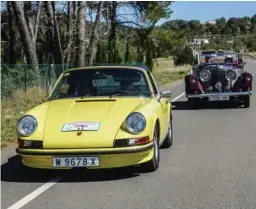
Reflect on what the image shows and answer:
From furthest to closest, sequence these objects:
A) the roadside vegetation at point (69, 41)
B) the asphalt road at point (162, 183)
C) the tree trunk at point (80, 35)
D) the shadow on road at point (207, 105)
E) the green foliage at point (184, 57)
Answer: the green foliage at point (184, 57) < the tree trunk at point (80, 35) < the roadside vegetation at point (69, 41) < the shadow on road at point (207, 105) < the asphalt road at point (162, 183)

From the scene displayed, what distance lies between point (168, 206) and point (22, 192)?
1783 mm

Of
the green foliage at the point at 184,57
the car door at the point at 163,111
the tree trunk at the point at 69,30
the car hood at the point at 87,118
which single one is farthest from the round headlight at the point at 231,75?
the green foliage at the point at 184,57

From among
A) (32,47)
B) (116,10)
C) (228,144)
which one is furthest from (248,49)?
(228,144)

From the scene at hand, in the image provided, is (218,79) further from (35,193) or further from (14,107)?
(35,193)

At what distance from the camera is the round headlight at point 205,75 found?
49.6 feet

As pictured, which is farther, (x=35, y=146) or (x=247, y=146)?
(x=247, y=146)

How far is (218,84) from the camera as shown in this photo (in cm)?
1509

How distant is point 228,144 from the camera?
28.9ft

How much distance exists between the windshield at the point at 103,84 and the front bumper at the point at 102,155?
1343 mm

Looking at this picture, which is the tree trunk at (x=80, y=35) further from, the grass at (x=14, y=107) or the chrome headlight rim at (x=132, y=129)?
the chrome headlight rim at (x=132, y=129)

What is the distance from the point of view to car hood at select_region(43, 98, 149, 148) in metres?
6.10

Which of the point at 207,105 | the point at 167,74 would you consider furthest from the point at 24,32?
the point at 167,74

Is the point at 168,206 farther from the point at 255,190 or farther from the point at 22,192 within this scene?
the point at 22,192

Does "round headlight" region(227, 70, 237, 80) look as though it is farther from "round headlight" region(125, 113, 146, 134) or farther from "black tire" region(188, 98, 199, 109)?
"round headlight" region(125, 113, 146, 134)
